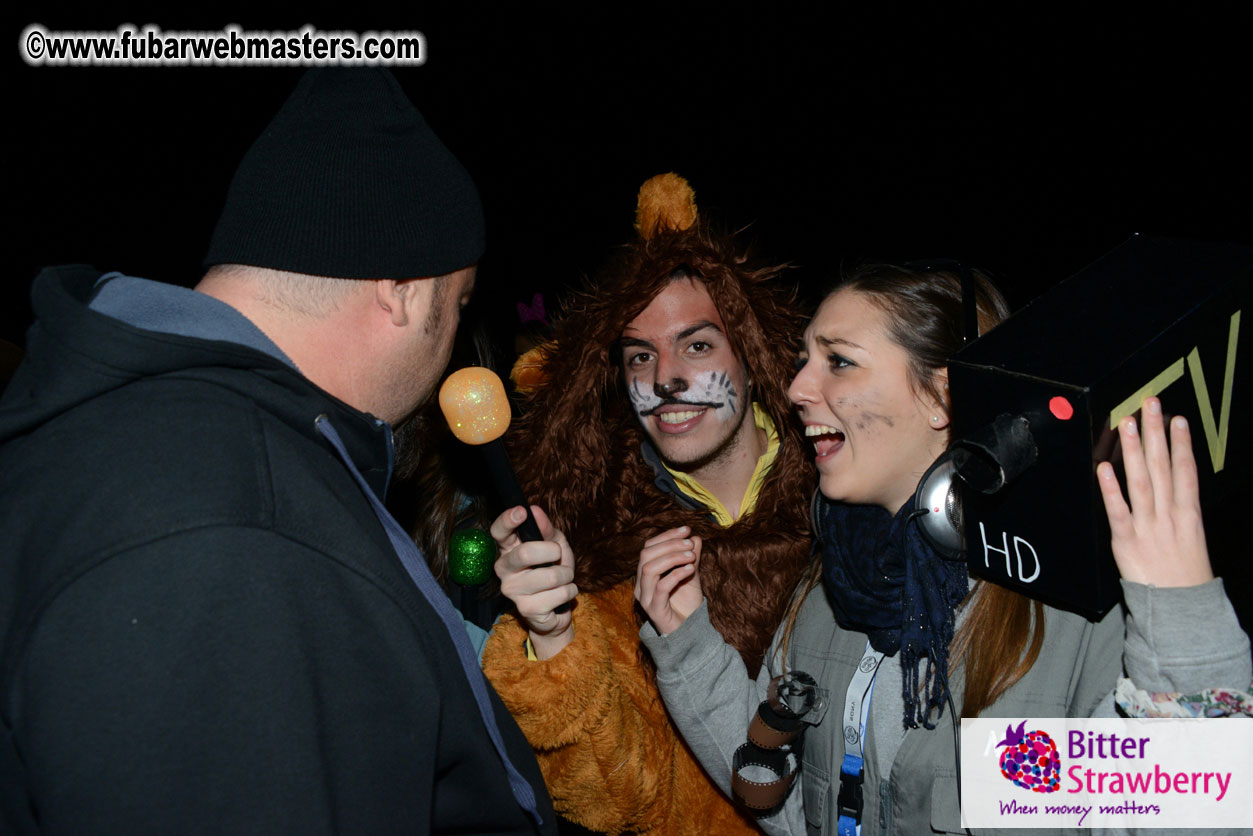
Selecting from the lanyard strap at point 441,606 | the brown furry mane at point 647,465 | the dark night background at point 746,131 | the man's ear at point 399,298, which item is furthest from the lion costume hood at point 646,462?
the dark night background at point 746,131

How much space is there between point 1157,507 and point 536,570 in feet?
4.32

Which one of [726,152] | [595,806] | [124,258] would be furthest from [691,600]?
[124,258]

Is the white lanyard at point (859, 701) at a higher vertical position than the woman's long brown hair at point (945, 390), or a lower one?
lower

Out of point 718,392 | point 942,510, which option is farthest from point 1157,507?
point 718,392

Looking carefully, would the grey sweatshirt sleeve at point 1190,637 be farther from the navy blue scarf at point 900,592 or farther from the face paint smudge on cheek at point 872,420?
the face paint smudge on cheek at point 872,420

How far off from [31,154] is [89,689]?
176 inches

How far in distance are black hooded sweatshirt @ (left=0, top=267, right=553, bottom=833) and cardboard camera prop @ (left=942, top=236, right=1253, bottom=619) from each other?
41.5 inches

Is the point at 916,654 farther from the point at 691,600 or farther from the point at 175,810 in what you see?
the point at 175,810

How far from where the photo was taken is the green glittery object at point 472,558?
2.70 meters

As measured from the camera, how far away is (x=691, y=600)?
230cm

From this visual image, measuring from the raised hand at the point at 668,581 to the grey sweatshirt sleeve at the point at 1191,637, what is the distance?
1.12 metres

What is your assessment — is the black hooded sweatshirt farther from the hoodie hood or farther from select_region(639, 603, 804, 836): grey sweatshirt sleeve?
select_region(639, 603, 804, 836): grey sweatshirt sleeve

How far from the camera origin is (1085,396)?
1.31 meters

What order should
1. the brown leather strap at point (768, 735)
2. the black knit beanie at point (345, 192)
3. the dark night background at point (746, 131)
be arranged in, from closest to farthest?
the black knit beanie at point (345, 192) < the brown leather strap at point (768, 735) < the dark night background at point (746, 131)
